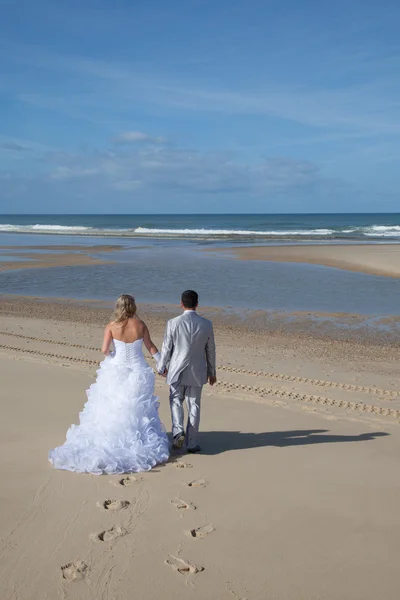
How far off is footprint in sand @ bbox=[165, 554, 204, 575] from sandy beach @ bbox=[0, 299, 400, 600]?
0.5 inches

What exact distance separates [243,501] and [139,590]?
4.79ft

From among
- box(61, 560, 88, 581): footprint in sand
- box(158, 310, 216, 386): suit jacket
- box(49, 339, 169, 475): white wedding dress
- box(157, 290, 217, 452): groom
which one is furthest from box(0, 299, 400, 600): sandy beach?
box(158, 310, 216, 386): suit jacket

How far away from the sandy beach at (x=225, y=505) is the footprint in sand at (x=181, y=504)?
0.05ft

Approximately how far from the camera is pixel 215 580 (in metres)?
3.94

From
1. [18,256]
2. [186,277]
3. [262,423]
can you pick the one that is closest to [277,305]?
[186,277]

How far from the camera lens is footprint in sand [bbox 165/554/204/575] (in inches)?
159

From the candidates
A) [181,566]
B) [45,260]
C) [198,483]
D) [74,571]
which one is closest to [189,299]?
[198,483]

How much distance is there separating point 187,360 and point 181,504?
1.56 meters

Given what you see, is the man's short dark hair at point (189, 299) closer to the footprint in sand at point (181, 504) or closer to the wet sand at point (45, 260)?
the footprint in sand at point (181, 504)

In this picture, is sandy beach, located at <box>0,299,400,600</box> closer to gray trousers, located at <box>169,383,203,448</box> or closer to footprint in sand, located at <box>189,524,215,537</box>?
footprint in sand, located at <box>189,524,215,537</box>

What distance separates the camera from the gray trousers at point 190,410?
6.19m

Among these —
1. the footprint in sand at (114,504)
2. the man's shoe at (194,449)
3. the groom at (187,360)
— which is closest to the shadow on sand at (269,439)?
the man's shoe at (194,449)

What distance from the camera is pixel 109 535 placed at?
4.47m

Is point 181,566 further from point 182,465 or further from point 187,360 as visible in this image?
point 187,360
